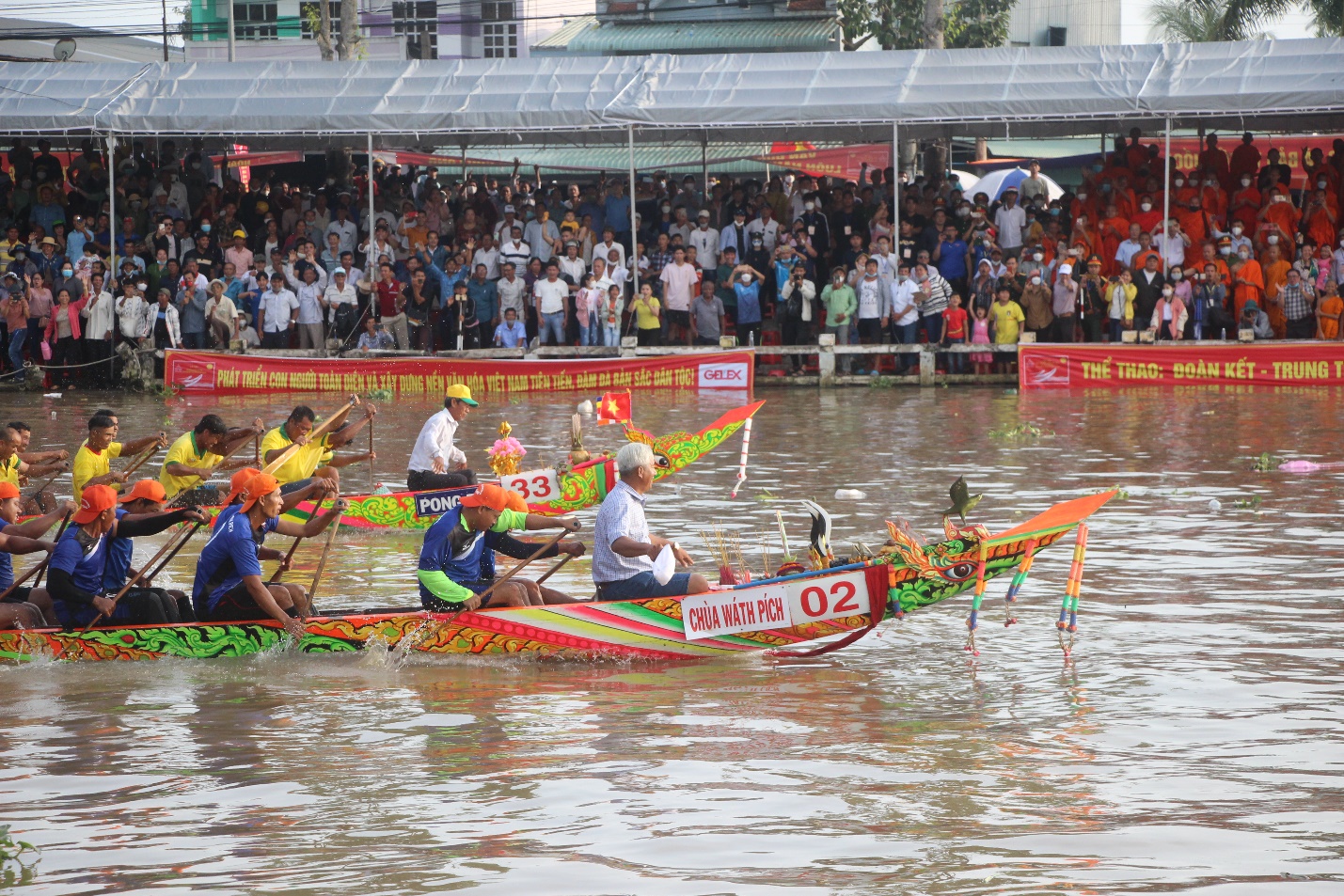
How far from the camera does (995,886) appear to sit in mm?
5879

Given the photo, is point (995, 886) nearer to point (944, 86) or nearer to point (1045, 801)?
point (1045, 801)

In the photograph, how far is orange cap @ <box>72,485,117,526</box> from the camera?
9492 millimetres

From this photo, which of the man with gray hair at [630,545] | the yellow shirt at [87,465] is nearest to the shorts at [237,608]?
the man with gray hair at [630,545]

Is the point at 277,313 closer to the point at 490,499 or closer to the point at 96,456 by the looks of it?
the point at 96,456

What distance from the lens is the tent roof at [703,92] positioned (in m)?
22.9

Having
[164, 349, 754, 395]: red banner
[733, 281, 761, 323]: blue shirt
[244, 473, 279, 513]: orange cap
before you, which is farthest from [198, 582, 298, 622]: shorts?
[733, 281, 761, 323]: blue shirt

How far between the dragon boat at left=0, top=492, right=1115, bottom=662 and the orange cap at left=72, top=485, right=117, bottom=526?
674mm

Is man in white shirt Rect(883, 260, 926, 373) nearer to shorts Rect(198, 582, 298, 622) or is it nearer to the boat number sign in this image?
the boat number sign

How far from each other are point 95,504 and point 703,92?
16.2m

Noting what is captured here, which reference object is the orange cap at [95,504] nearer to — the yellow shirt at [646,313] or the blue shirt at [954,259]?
the yellow shirt at [646,313]

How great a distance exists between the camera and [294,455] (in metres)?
13.2

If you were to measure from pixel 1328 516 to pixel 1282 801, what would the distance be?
278 inches

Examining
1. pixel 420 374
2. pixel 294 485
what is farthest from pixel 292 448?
pixel 420 374

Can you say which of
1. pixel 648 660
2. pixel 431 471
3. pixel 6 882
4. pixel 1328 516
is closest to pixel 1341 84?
pixel 1328 516
